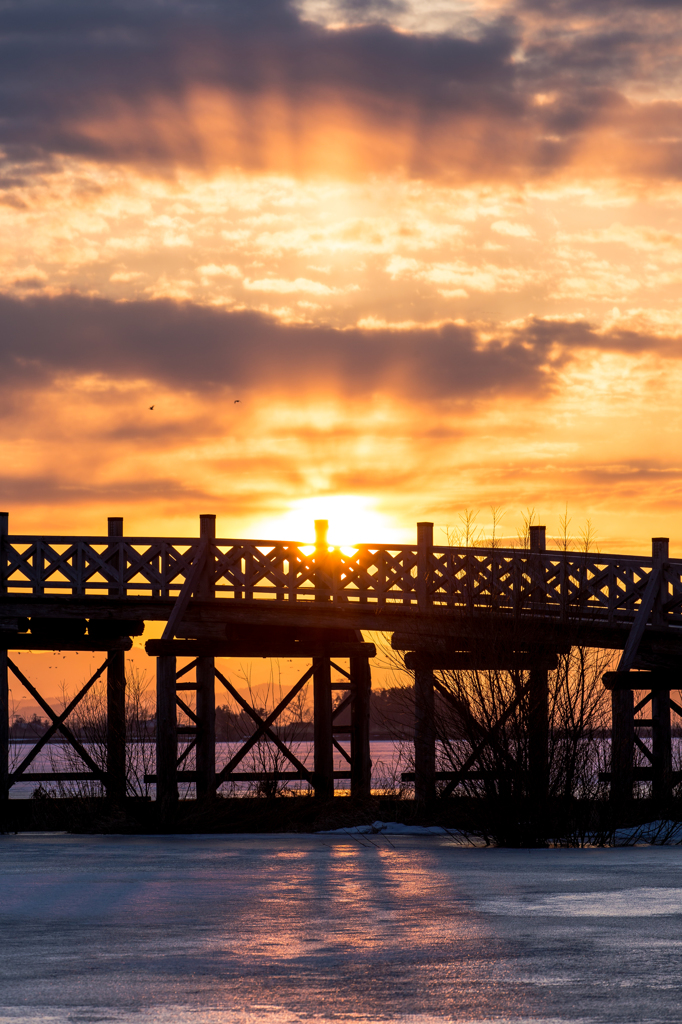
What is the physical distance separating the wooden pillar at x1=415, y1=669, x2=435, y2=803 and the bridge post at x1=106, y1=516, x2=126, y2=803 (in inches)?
221

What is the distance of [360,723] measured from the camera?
2725 cm

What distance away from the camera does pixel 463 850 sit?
16750mm

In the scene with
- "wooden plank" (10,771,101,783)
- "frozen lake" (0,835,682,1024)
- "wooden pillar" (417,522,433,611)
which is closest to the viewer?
"frozen lake" (0,835,682,1024)

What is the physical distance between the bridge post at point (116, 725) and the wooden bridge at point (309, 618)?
0.04 metres

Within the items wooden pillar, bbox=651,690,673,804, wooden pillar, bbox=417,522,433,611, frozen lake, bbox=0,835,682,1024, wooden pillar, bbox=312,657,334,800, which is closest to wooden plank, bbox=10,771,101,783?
wooden pillar, bbox=312,657,334,800

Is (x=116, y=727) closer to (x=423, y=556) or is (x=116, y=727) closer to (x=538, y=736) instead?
(x=423, y=556)

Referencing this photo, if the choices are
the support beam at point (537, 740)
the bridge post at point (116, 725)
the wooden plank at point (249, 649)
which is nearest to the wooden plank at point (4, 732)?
the bridge post at point (116, 725)

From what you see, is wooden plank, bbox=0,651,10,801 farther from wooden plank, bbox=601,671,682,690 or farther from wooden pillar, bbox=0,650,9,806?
wooden plank, bbox=601,671,682,690

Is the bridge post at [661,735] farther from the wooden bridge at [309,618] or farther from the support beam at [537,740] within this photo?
the support beam at [537,740]

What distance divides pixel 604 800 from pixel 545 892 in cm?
809

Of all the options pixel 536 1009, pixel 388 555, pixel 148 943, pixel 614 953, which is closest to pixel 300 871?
pixel 148 943

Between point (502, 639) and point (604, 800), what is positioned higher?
point (502, 639)

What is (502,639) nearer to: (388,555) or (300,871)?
(300,871)

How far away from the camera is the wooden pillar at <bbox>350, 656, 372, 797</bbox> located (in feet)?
88.4
